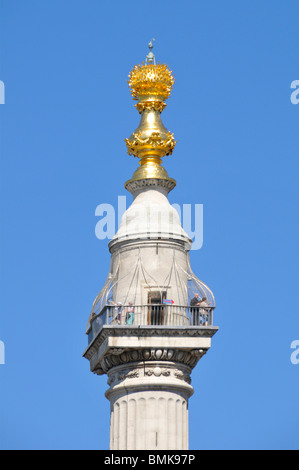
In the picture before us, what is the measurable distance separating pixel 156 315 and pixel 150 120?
399 inches

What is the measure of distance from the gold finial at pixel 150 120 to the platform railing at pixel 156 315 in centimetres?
699

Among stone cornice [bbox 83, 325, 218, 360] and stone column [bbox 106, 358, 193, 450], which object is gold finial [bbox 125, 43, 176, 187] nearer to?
stone cornice [bbox 83, 325, 218, 360]

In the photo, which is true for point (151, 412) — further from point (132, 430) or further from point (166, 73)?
point (166, 73)

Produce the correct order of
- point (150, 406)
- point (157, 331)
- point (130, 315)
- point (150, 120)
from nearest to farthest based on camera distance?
point (150, 406) < point (157, 331) < point (130, 315) < point (150, 120)

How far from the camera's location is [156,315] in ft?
309

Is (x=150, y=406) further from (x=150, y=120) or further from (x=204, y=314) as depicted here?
(x=150, y=120)

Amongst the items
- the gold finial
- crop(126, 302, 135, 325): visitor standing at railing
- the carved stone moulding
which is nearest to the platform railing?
crop(126, 302, 135, 325): visitor standing at railing

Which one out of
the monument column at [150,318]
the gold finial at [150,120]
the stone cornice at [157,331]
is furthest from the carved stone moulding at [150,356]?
the gold finial at [150,120]

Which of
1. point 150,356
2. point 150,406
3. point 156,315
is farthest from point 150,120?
point 150,406

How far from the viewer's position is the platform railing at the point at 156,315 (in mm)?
93875

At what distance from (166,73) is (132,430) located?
56.1 feet

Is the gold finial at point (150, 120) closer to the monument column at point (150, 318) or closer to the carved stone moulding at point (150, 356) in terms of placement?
the monument column at point (150, 318)
